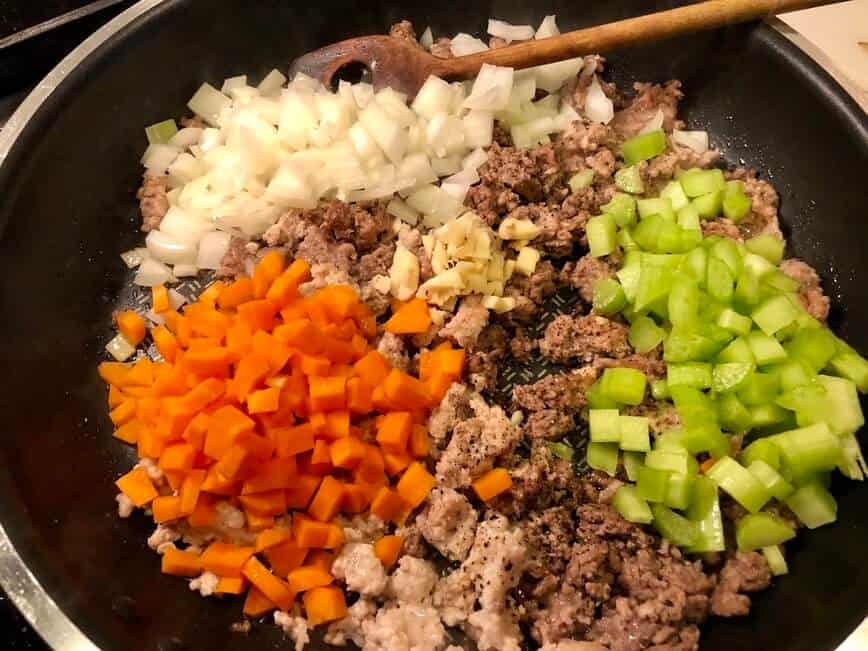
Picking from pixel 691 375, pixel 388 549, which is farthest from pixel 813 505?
pixel 388 549

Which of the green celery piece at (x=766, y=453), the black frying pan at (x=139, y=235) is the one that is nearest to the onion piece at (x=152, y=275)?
the black frying pan at (x=139, y=235)

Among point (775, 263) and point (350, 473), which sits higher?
point (775, 263)

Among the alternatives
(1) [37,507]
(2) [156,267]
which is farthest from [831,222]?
(1) [37,507]

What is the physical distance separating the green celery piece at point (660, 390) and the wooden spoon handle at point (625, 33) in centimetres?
100

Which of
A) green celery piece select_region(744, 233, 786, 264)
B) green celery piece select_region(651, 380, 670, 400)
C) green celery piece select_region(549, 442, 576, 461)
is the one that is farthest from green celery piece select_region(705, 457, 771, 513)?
green celery piece select_region(744, 233, 786, 264)

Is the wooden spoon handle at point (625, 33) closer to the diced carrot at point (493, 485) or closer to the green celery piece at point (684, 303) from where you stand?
the green celery piece at point (684, 303)

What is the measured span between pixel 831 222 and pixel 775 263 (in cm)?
19

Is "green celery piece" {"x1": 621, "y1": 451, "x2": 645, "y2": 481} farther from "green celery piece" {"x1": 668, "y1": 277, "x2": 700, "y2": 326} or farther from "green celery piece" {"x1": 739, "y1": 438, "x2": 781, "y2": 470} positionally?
"green celery piece" {"x1": 668, "y1": 277, "x2": 700, "y2": 326}

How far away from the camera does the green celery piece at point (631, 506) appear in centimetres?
181

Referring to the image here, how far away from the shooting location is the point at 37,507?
5.72 feet

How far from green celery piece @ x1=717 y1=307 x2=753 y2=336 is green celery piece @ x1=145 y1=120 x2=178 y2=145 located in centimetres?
176

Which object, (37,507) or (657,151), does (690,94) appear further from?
(37,507)

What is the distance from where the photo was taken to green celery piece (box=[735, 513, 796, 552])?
1.77 metres

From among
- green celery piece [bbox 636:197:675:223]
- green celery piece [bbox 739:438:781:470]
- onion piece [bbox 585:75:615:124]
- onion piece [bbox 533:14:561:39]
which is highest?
onion piece [bbox 533:14:561:39]
